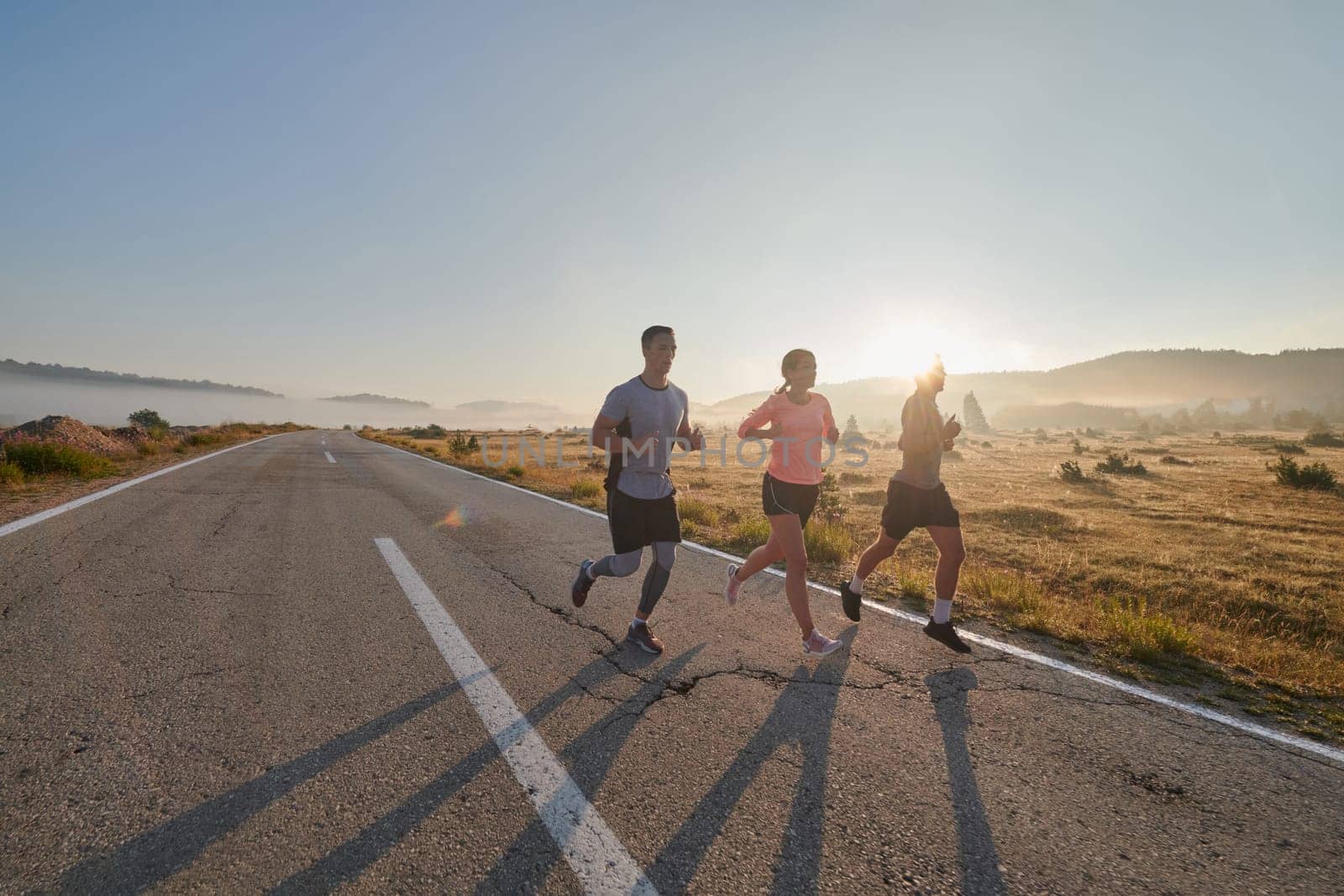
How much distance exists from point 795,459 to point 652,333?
1.35 metres

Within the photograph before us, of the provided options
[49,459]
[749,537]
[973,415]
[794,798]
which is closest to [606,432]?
[794,798]

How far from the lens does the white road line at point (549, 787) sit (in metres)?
1.69

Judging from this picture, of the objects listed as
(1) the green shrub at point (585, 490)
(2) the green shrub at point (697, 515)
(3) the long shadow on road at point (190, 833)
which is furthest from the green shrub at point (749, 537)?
(3) the long shadow on road at point (190, 833)

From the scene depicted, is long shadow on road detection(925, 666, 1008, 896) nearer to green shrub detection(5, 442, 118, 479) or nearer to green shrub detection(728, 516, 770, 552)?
green shrub detection(728, 516, 770, 552)

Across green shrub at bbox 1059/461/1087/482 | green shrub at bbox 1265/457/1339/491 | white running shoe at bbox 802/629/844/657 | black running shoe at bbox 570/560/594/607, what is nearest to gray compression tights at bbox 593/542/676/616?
black running shoe at bbox 570/560/594/607

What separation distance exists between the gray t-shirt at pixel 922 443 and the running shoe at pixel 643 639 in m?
2.19

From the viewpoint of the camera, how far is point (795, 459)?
3746 mm

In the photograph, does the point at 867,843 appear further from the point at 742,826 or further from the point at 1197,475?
the point at 1197,475

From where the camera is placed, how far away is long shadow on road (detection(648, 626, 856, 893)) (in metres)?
1.75

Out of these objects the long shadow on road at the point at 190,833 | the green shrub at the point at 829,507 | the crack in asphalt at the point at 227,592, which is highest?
the crack in asphalt at the point at 227,592

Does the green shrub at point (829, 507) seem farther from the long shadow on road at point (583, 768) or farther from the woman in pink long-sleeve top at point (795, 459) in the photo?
the long shadow on road at point (583, 768)

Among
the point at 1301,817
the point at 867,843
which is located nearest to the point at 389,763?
the point at 867,843

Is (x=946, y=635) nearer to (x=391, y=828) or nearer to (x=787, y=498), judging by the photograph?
(x=787, y=498)

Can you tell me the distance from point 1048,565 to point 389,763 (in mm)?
8792
